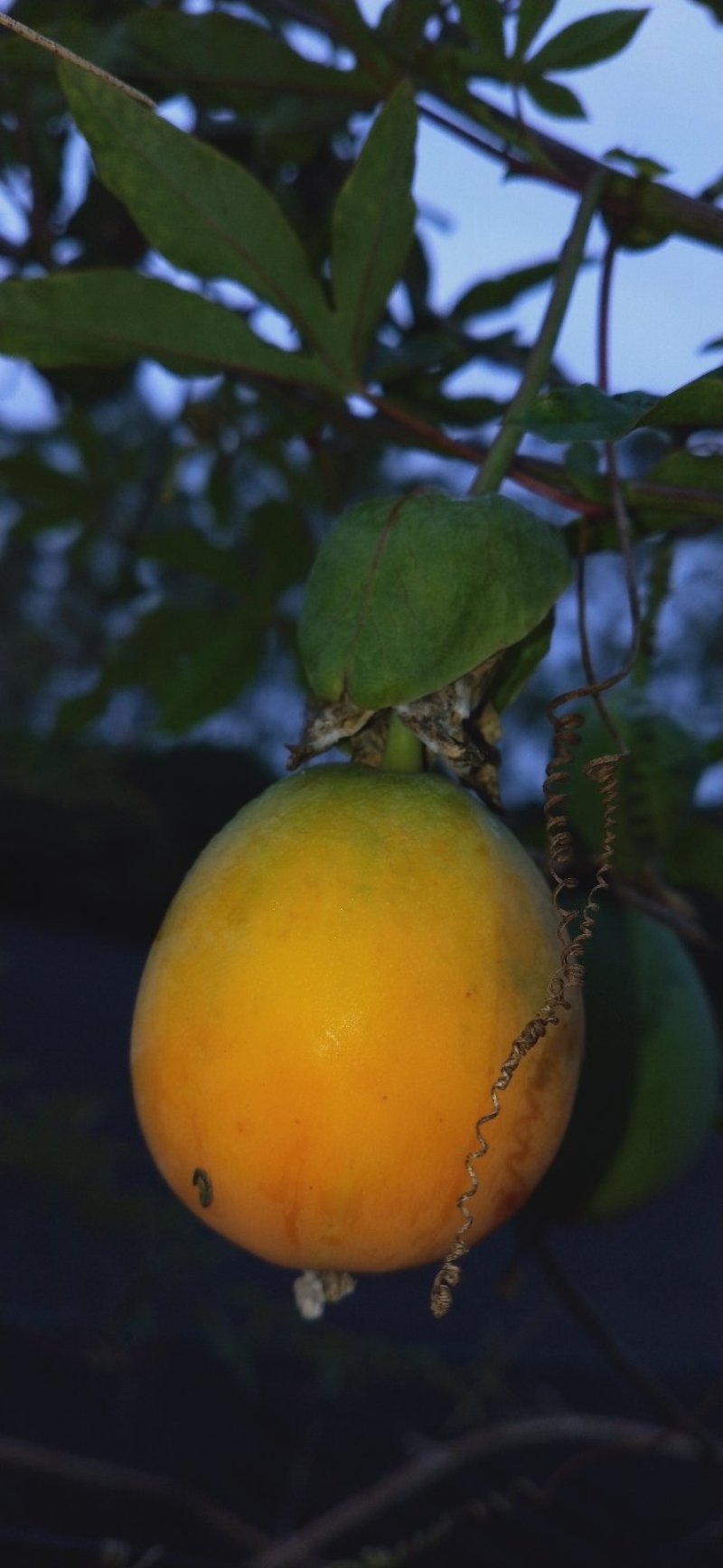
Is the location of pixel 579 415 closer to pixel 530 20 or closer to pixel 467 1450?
pixel 530 20

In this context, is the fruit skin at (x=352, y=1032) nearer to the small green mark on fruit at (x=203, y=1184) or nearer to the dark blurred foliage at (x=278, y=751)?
the small green mark on fruit at (x=203, y=1184)

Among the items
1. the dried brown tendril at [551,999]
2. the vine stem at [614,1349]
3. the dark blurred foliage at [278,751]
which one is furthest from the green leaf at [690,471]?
the vine stem at [614,1349]

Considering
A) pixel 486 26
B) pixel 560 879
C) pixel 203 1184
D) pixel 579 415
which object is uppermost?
pixel 486 26

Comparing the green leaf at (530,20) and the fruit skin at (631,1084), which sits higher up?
the green leaf at (530,20)

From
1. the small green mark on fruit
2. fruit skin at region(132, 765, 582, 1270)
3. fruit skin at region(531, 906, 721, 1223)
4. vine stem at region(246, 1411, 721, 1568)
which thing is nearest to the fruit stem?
fruit skin at region(132, 765, 582, 1270)

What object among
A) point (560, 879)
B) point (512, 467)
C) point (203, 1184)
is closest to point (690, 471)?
point (512, 467)

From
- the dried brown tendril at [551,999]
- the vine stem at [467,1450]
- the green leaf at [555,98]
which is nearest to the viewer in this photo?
the dried brown tendril at [551,999]
